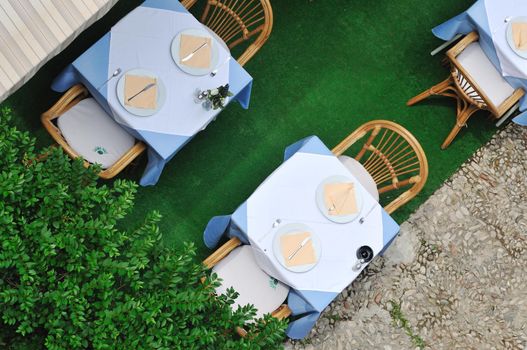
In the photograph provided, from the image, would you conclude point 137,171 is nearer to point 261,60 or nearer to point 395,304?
point 261,60

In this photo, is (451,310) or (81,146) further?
(451,310)

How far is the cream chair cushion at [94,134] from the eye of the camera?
6.74 metres

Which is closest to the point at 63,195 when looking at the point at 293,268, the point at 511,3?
the point at 293,268

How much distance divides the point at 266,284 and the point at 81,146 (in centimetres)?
208

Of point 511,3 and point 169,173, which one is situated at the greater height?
point 169,173

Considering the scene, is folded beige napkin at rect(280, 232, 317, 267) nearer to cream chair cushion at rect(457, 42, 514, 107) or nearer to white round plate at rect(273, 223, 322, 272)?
white round plate at rect(273, 223, 322, 272)

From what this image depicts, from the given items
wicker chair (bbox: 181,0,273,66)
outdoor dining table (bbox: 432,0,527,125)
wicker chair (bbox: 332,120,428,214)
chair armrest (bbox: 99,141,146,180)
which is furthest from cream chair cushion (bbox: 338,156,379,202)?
chair armrest (bbox: 99,141,146,180)

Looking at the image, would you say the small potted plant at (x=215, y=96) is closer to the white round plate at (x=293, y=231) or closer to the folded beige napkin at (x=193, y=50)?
the folded beige napkin at (x=193, y=50)

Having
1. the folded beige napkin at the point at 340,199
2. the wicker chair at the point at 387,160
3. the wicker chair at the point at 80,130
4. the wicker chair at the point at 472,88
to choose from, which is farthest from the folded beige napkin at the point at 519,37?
the wicker chair at the point at 80,130

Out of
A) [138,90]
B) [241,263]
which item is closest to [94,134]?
[138,90]

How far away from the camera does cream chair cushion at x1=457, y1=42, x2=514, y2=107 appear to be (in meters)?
7.63

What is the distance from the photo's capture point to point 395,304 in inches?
299

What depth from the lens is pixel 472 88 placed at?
24.2 feet

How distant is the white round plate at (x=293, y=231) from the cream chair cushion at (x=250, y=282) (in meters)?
0.32
